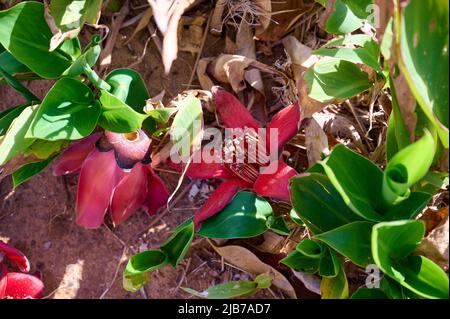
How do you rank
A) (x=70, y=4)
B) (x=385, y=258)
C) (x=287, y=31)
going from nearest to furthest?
(x=385, y=258)
(x=70, y=4)
(x=287, y=31)

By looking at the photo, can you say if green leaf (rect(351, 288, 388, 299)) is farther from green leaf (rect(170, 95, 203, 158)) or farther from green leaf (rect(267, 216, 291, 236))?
green leaf (rect(170, 95, 203, 158))

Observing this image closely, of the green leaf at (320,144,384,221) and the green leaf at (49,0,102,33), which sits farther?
the green leaf at (49,0,102,33)

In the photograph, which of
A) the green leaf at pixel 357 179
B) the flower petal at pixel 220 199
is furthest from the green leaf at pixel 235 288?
the green leaf at pixel 357 179

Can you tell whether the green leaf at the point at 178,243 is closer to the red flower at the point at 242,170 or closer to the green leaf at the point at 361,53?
the red flower at the point at 242,170

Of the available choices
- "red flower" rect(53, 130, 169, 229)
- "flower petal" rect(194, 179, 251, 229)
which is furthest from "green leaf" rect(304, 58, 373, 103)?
"red flower" rect(53, 130, 169, 229)

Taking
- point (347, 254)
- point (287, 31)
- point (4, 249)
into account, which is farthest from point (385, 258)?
point (4, 249)

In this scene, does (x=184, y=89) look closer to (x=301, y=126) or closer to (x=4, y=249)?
(x=301, y=126)
